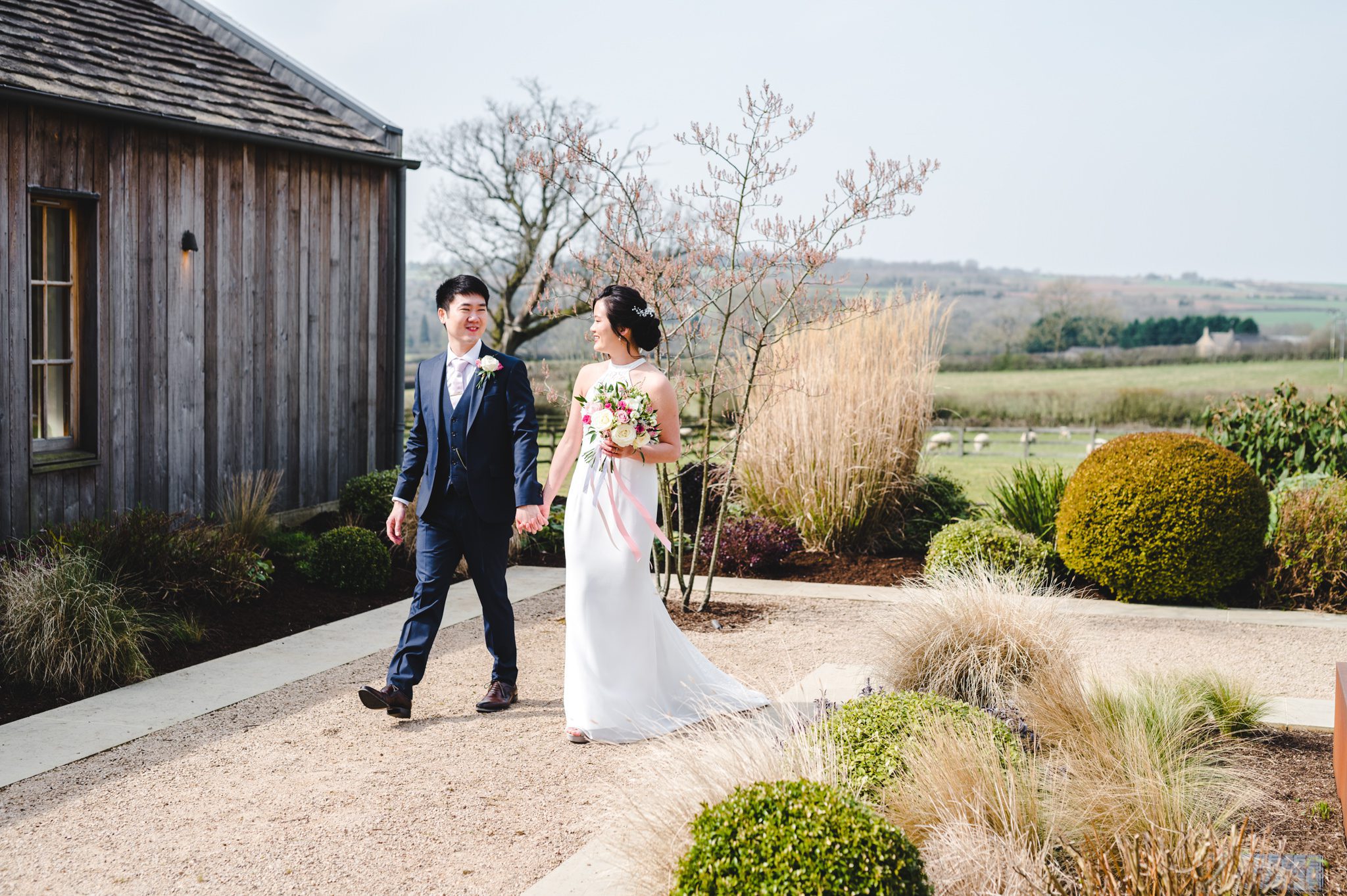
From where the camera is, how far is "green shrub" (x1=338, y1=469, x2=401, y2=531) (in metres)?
9.51

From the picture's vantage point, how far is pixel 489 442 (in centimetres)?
A: 506

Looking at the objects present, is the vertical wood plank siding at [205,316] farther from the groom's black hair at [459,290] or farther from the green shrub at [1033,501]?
the green shrub at [1033,501]

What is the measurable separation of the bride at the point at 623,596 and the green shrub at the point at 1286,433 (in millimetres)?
7847

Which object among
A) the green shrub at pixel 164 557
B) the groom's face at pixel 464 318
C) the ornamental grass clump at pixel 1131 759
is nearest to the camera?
the ornamental grass clump at pixel 1131 759

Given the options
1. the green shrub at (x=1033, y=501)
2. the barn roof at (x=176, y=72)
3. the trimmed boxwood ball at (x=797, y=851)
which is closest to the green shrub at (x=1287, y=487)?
the green shrub at (x=1033, y=501)

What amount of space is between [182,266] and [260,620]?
129 inches

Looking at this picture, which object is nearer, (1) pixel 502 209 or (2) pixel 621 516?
(2) pixel 621 516

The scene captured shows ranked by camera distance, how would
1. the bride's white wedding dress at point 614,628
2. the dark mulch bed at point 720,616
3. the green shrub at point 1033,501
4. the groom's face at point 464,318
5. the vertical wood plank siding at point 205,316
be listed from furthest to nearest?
the green shrub at point 1033,501 → the vertical wood plank siding at point 205,316 → the dark mulch bed at point 720,616 → the groom's face at point 464,318 → the bride's white wedding dress at point 614,628

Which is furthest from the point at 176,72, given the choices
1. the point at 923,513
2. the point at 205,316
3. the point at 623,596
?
the point at 923,513

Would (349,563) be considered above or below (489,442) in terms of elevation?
below

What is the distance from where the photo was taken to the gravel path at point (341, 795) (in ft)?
11.3

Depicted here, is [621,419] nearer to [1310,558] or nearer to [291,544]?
[291,544]

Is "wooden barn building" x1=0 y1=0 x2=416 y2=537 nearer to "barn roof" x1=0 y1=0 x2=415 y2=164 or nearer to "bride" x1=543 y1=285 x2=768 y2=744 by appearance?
"barn roof" x1=0 y1=0 x2=415 y2=164

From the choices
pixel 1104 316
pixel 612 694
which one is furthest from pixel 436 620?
pixel 1104 316
